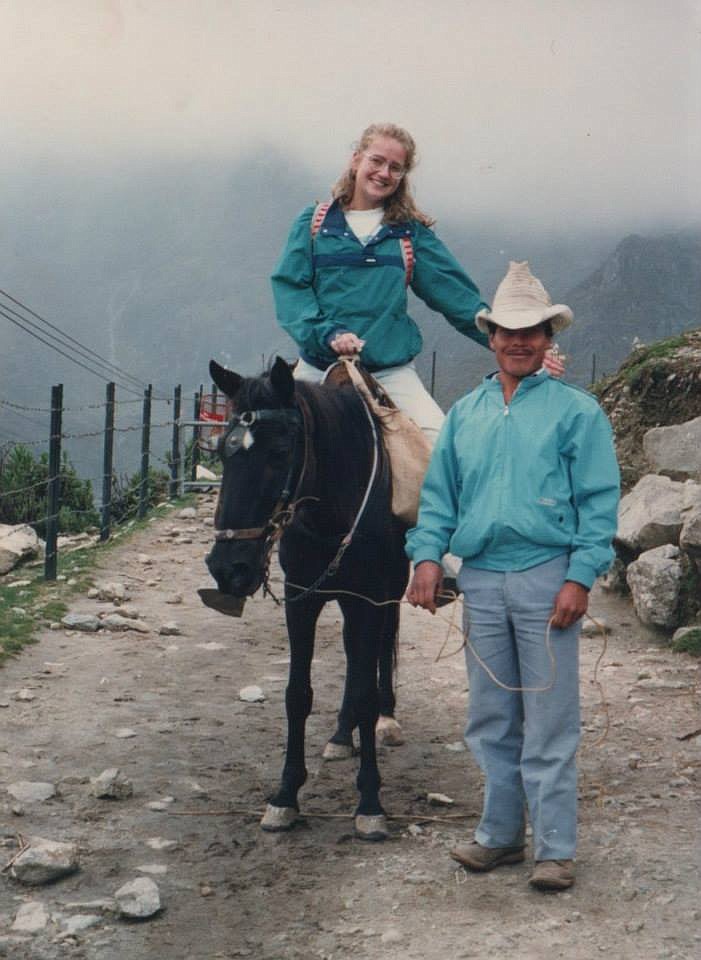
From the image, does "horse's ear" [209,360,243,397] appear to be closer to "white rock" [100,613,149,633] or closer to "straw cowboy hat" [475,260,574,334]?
"straw cowboy hat" [475,260,574,334]

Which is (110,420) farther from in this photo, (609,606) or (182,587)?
(609,606)

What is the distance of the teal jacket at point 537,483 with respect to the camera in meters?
3.36

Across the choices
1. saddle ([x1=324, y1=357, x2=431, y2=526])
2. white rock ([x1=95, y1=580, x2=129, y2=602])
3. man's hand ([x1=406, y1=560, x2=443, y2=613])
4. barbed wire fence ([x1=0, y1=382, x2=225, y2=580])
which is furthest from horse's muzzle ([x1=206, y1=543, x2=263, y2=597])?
white rock ([x1=95, y1=580, x2=129, y2=602])

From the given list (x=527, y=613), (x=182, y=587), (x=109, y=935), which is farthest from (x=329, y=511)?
(x=182, y=587)

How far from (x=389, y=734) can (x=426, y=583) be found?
1.95 m

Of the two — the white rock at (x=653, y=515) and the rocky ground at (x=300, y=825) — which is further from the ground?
the white rock at (x=653, y=515)

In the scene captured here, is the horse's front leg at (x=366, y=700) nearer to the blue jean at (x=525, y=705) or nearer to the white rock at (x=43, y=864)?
the blue jean at (x=525, y=705)

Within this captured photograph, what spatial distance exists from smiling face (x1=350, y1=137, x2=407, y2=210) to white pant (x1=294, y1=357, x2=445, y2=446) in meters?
0.72

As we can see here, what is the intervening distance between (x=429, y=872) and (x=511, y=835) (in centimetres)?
31

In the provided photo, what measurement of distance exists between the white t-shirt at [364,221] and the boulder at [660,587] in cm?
375

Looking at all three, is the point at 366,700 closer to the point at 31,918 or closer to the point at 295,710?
the point at 295,710

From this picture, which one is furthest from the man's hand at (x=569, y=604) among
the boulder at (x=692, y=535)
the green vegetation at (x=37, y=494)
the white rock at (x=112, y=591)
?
the green vegetation at (x=37, y=494)

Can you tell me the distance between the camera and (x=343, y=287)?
4570 mm

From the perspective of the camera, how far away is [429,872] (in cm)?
367
